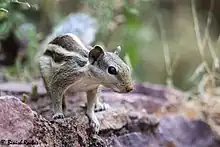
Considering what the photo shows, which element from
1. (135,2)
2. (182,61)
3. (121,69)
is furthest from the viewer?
(182,61)

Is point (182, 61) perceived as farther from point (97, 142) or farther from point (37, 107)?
point (97, 142)

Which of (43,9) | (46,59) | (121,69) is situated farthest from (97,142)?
(43,9)

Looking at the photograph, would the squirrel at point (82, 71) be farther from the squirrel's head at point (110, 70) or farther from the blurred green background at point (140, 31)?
the blurred green background at point (140, 31)

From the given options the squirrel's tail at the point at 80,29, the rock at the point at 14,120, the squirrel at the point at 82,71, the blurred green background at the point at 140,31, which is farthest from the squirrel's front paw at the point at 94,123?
the squirrel's tail at the point at 80,29

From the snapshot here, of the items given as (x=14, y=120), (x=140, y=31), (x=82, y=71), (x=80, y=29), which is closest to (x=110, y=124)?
(x=82, y=71)

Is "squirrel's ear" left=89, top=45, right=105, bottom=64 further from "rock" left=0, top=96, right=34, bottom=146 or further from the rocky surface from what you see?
"rock" left=0, top=96, right=34, bottom=146

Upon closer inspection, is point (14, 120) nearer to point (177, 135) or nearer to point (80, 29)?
point (177, 135)
